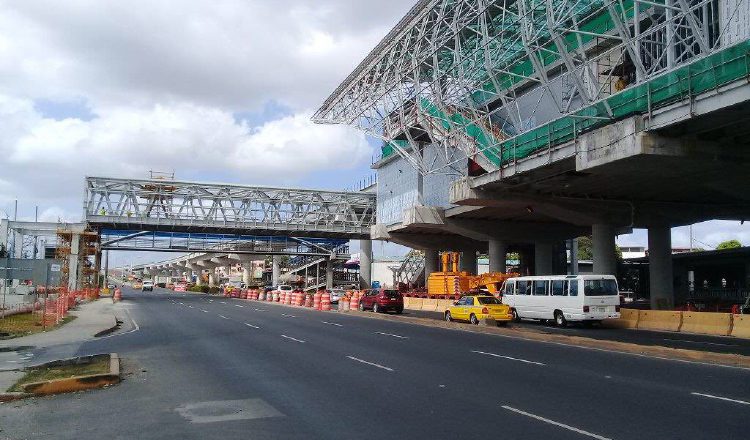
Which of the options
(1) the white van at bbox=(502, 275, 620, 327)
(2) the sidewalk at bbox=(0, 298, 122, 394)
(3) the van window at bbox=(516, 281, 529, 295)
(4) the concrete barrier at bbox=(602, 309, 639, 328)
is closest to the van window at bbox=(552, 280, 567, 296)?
(1) the white van at bbox=(502, 275, 620, 327)

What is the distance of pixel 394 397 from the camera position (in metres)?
11.0

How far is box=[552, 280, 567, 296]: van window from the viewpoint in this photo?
2812 cm

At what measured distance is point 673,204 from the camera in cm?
3962

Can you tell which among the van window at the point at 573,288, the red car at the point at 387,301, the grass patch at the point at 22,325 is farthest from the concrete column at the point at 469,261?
the grass patch at the point at 22,325

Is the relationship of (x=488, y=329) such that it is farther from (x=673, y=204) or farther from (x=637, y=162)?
(x=673, y=204)

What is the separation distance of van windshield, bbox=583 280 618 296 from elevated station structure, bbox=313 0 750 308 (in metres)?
5.05

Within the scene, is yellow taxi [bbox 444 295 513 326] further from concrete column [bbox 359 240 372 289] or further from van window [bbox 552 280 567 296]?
concrete column [bbox 359 240 372 289]

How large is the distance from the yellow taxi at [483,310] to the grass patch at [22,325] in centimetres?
1797

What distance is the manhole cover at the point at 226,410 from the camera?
9383 mm

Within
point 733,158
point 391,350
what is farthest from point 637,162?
point 391,350

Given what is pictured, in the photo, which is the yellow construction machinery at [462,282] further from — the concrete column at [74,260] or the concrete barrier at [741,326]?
the concrete column at [74,260]

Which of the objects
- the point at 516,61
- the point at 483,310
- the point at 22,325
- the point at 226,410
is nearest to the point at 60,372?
the point at 226,410

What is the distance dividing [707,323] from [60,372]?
23.2 metres

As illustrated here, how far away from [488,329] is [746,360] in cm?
1177
